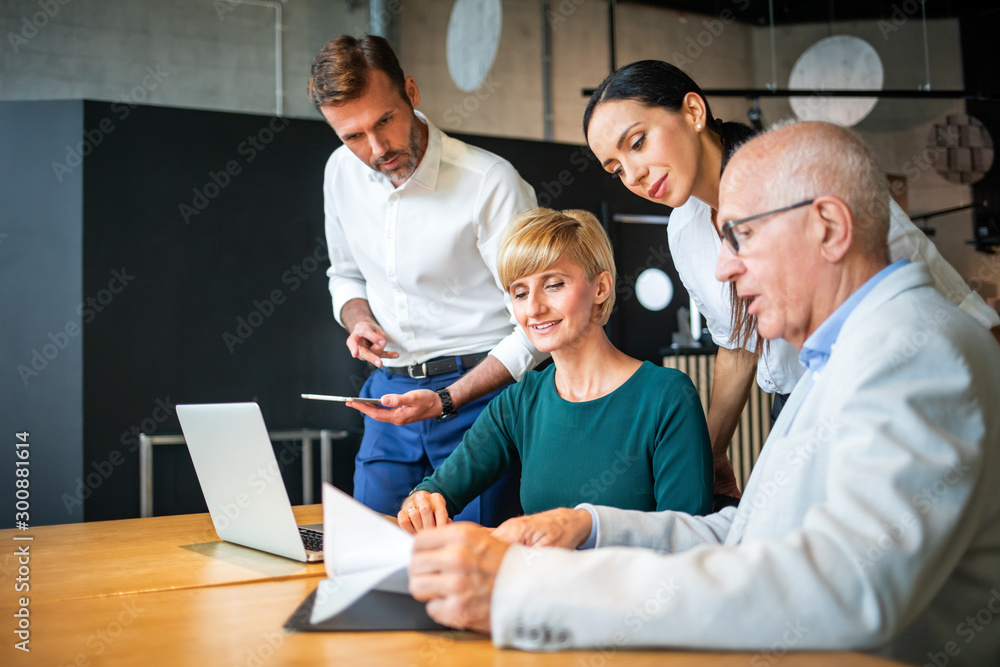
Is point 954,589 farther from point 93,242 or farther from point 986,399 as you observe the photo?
point 93,242

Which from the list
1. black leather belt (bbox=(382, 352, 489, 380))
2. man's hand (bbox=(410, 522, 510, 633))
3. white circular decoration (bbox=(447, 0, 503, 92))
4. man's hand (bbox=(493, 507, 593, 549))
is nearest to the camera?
man's hand (bbox=(410, 522, 510, 633))

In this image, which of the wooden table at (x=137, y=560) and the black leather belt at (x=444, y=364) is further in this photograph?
the black leather belt at (x=444, y=364)

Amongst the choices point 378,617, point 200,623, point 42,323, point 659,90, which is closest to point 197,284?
point 42,323

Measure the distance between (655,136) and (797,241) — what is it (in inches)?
32.0

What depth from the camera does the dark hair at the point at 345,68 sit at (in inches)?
80.4

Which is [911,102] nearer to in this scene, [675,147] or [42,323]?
[675,147]

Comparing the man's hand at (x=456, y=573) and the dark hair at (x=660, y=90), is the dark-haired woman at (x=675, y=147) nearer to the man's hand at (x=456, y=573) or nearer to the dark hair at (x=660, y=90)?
the dark hair at (x=660, y=90)

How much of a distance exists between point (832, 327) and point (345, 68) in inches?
57.6

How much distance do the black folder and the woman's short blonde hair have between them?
922 mm

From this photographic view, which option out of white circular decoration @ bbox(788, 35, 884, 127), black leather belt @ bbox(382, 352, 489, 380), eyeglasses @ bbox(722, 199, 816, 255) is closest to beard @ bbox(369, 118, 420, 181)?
black leather belt @ bbox(382, 352, 489, 380)

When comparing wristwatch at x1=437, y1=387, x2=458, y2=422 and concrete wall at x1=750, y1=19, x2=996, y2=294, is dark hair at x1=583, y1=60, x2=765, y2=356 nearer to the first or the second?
wristwatch at x1=437, y1=387, x2=458, y2=422

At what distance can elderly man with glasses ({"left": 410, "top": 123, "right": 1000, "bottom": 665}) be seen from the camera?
78 centimetres

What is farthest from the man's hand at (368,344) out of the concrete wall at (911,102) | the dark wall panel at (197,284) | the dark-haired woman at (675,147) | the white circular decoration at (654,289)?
the concrete wall at (911,102)

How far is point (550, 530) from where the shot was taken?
1156 mm
